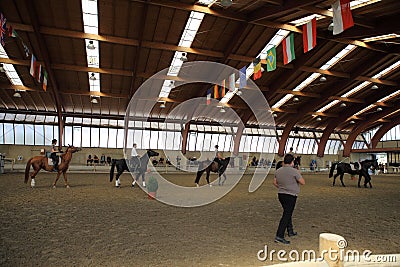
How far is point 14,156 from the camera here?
1235 inches

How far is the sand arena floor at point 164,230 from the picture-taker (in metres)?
3.86

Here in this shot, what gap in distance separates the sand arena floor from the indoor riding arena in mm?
38

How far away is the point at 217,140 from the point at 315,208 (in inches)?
1219

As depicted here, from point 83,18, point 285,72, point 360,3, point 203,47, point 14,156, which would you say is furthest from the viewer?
point 14,156

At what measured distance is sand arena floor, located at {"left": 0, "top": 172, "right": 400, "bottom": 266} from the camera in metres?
3.86

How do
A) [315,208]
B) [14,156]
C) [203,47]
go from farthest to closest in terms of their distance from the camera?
[14,156], [203,47], [315,208]

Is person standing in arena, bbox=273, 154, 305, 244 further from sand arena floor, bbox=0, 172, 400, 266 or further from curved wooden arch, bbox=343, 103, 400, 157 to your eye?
curved wooden arch, bbox=343, 103, 400, 157

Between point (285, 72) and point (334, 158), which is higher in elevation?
point (285, 72)

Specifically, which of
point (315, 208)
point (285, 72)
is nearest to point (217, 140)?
point (285, 72)

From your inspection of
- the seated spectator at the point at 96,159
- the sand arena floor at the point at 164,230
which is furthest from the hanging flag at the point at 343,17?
the seated spectator at the point at 96,159

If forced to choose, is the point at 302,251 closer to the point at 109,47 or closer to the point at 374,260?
the point at 374,260

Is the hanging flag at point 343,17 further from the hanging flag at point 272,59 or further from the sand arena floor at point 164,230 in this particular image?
the sand arena floor at point 164,230

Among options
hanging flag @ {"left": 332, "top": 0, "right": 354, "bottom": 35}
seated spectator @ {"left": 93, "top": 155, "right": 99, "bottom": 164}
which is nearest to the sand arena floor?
hanging flag @ {"left": 332, "top": 0, "right": 354, "bottom": 35}

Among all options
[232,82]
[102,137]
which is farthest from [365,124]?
[102,137]
